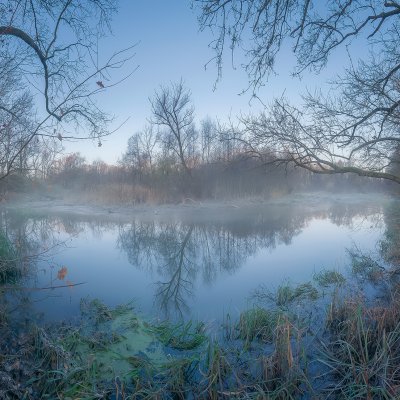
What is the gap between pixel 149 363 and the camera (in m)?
3.64

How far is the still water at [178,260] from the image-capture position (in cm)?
576

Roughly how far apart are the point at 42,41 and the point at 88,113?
1.03 metres

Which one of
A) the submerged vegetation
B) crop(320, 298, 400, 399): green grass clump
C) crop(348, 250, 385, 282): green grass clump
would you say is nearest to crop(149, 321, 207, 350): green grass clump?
the submerged vegetation

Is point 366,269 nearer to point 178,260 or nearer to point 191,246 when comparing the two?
point 178,260

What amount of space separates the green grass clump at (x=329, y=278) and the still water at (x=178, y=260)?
24cm

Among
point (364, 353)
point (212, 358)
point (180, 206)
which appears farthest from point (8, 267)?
point (180, 206)

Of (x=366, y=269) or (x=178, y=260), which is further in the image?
(x=178, y=260)

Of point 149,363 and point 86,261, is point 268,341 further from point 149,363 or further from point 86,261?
point 86,261

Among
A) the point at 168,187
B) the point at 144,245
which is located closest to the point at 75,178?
the point at 168,187

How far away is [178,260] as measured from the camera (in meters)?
8.66

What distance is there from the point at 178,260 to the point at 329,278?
3.82m

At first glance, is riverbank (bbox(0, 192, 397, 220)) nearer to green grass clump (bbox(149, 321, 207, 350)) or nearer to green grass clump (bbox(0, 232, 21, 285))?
green grass clump (bbox(0, 232, 21, 285))

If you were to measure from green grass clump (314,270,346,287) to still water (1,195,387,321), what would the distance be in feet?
0.77

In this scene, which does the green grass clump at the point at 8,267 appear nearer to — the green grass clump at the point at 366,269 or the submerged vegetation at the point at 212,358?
the submerged vegetation at the point at 212,358
